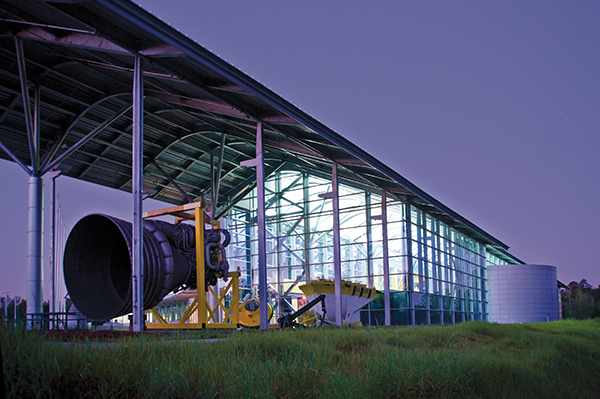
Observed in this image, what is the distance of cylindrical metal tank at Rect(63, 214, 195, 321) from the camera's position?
1308 centimetres

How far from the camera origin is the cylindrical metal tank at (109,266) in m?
13.1

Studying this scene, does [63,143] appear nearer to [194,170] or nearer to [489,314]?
[194,170]

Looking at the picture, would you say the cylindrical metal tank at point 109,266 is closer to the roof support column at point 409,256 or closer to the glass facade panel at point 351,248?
the glass facade panel at point 351,248

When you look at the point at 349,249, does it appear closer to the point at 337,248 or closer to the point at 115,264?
the point at 337,248

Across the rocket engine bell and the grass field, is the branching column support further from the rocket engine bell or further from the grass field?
the grass field

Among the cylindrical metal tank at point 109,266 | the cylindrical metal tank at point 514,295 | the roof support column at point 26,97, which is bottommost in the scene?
the cylindrical metal tank at point 514,295

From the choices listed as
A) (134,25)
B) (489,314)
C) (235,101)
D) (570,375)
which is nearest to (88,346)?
(134,25)

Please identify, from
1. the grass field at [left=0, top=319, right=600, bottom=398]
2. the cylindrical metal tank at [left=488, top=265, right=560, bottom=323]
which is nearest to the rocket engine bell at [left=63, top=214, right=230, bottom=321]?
the grass field at [left=0, top=319, right=600, bottom=398]

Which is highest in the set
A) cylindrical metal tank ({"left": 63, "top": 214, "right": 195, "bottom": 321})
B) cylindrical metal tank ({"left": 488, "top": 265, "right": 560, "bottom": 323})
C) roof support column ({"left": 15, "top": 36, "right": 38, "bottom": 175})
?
roof support column ({"left": 15, "top": 36, "right": 38, "bottom": 175})

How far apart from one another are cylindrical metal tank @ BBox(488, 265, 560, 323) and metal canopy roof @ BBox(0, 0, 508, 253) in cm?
1788

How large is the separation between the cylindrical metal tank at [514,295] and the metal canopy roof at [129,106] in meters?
A: 17.9

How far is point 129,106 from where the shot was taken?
1753 cm

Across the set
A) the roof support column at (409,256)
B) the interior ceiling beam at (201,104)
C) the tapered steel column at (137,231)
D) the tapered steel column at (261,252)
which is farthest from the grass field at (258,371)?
the roof support column at (409,256)

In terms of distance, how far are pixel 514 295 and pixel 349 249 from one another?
21.9 meters
